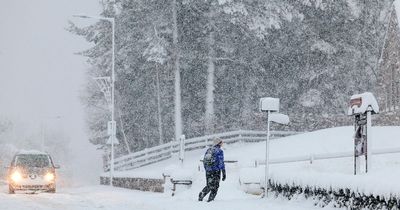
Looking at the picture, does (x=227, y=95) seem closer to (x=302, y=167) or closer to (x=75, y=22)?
(x=75, y=22)

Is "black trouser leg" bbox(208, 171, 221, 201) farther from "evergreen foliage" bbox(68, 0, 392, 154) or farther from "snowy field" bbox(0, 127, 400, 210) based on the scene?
"evergreen foliage" bbox(68, 0, 392, 154)

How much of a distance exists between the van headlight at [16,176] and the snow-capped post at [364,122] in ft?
42.0

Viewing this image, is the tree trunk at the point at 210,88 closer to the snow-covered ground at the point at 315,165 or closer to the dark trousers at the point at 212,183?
the snow-covered ground at the point at 315,165

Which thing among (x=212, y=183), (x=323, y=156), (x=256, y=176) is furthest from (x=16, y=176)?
(x=323, y=156)

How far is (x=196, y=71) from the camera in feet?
150

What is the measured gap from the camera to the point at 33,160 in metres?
27.5

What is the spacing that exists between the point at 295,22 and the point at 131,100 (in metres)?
13.1

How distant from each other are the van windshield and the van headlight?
854mm

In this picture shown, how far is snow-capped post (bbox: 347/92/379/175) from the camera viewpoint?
17.1m

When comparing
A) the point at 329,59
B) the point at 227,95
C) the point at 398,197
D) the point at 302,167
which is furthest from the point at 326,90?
the point at 398,197

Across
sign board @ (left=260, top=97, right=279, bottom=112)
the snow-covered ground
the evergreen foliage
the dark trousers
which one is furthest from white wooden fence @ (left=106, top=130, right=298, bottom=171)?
the dark trousers

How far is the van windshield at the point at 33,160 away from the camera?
2706 centimetres

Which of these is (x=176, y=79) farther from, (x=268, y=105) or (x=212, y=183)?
(x=212, y=183)

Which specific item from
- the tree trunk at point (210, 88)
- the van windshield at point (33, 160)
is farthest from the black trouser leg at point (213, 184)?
the tree trunk at point (210, 88)
